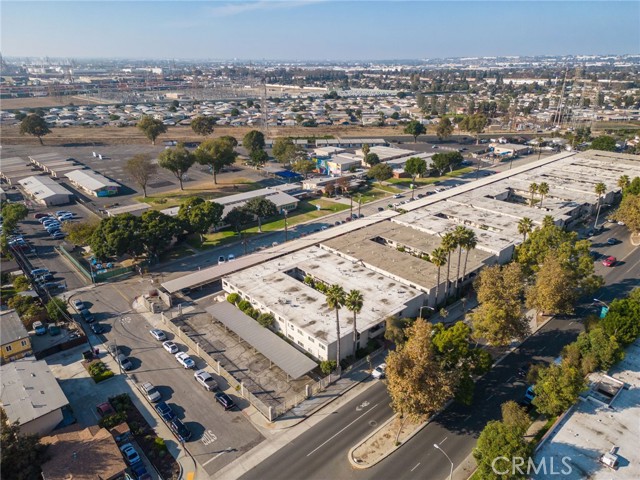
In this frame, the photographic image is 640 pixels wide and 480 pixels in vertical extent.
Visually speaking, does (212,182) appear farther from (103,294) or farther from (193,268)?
(103,294)

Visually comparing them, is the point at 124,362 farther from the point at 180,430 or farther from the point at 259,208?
the point at 259,208

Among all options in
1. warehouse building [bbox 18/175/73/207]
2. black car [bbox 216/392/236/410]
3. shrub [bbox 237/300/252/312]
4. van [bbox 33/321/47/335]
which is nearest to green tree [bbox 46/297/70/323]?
van [bbox 33/321/47/335]

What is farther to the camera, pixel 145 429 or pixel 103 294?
pixel 103 294

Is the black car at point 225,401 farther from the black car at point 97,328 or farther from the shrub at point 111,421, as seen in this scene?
the black car at point 97,328

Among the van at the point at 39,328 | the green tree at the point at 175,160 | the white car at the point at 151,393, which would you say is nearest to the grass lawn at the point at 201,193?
the green tree at the point at 175,160

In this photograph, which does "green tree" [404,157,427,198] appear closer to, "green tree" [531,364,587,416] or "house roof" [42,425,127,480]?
"green tree" [531,364,587,416]

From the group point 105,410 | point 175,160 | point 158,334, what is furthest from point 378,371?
point 175,160

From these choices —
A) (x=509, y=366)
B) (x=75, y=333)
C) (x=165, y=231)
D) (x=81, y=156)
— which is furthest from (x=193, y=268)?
(x=81, y=156)
